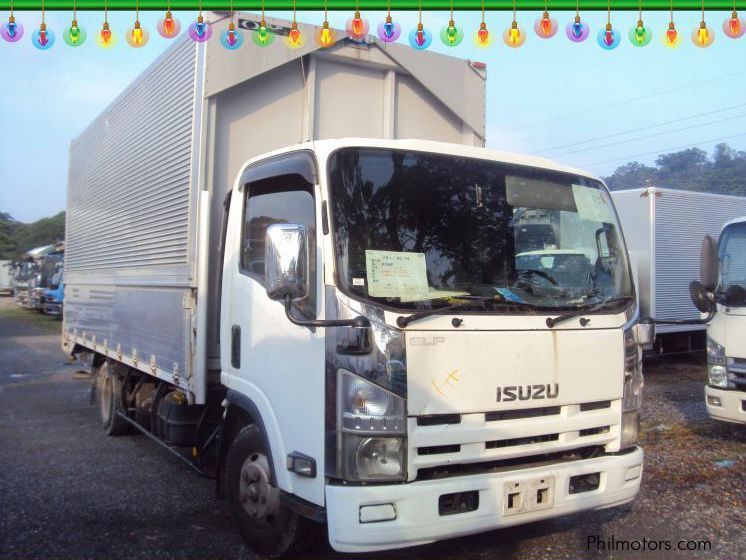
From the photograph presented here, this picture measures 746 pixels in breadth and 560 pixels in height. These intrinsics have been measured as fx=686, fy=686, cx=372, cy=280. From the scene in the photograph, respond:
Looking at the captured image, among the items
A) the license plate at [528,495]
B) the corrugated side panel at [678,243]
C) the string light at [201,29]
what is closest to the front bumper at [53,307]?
the corrugated side panel at [678,243]

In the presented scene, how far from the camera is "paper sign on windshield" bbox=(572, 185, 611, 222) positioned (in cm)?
422

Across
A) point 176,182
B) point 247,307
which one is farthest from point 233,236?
point 176,182

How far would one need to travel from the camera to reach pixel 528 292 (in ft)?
12.3

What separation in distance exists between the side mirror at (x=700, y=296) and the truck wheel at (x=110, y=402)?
5718 millimetres

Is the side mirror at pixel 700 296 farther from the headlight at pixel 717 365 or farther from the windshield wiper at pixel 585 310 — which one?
the windshield wiper at pixel 585 310

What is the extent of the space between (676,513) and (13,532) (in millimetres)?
4634

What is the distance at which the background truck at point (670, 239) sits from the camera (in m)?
11.9

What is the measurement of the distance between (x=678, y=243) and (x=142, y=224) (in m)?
9.87

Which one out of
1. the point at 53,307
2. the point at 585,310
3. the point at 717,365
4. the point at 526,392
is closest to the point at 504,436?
the point at 526,392

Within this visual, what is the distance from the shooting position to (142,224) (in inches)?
238

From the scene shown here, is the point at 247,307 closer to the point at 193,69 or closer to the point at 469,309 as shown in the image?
the point at 469,309

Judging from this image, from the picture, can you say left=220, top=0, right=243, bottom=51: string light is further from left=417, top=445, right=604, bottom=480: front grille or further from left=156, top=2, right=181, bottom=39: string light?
left=417, top=445, right=604, bottom=480: front grille

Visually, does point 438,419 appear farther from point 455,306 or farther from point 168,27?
point 168,27
